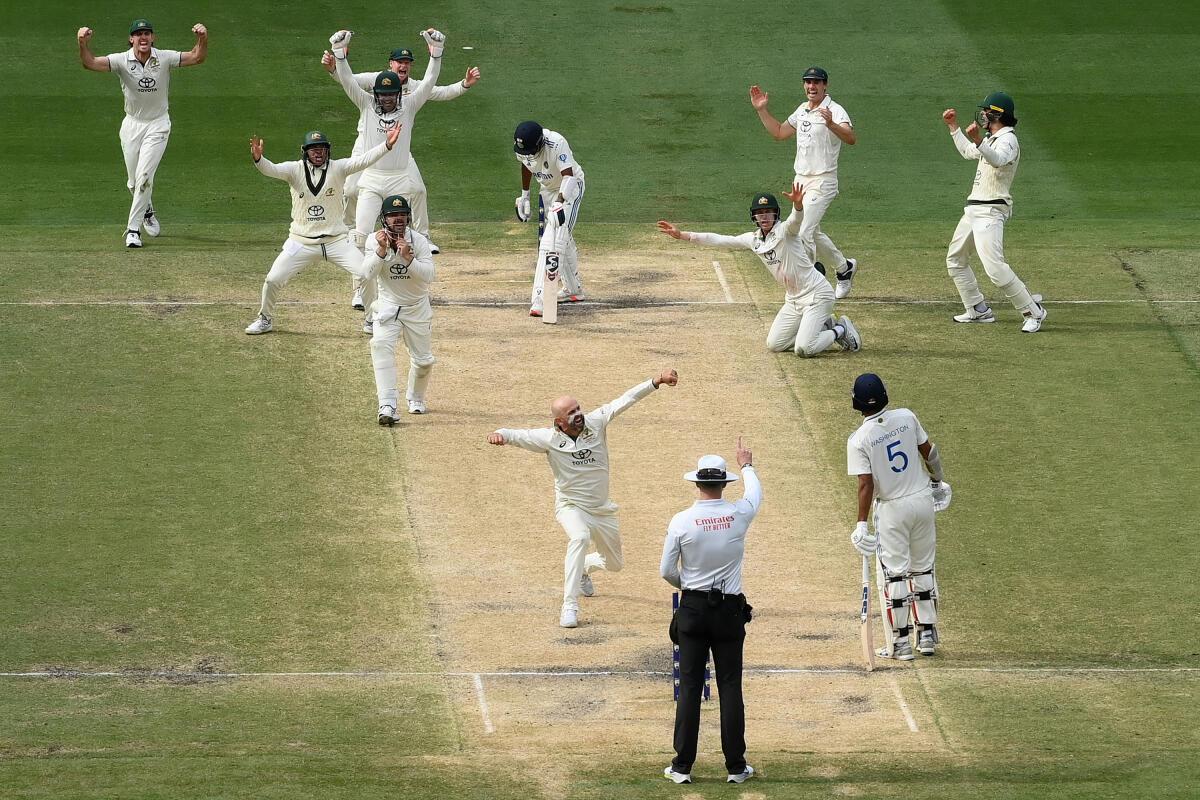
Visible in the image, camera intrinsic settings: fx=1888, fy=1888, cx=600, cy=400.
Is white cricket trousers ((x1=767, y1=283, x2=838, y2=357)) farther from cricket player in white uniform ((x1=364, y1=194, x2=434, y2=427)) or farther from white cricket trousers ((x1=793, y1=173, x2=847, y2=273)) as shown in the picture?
cricket player in white uniform ((x1=364, y1=194, x2=434, y2=427))

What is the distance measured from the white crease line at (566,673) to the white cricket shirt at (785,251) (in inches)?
280

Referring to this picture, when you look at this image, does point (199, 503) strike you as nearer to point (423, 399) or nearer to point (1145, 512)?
point (423, 399)

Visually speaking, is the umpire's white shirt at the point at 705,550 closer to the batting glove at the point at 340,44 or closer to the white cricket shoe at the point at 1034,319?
the white cricket shoe at the point at 1034,319

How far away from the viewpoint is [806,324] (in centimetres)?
2114

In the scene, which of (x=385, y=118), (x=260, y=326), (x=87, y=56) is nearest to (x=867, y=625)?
(x=260, y=326)

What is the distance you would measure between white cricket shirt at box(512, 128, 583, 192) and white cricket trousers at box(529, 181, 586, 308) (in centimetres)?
16

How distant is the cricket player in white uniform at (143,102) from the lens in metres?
24.2

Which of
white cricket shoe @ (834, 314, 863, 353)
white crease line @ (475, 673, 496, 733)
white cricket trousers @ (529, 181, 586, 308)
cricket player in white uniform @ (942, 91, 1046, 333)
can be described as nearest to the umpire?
white crease line @ (475, 673, 496, 733)

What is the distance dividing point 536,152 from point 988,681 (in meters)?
9.92

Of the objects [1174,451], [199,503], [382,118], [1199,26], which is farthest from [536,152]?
[1199,26]

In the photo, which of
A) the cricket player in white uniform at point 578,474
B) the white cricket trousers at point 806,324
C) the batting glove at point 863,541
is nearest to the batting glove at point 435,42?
the white cricket trousers at point 806,324

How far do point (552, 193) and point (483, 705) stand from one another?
960 cm

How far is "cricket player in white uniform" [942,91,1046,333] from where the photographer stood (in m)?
21.5

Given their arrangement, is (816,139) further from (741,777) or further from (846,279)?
(741,777)
